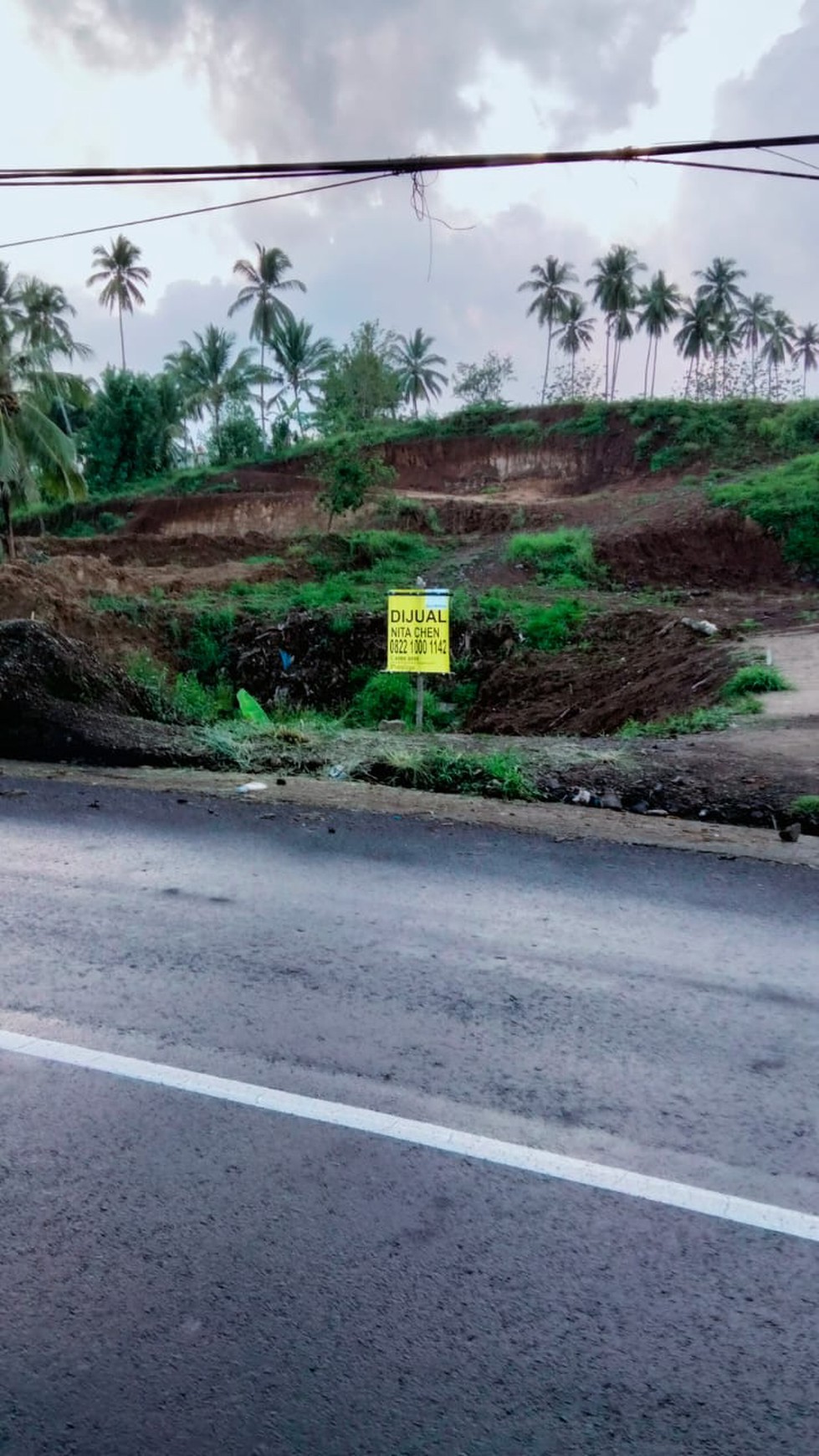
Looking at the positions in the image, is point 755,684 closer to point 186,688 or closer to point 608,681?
point 608,681

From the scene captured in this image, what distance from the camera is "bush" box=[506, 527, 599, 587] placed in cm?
2747

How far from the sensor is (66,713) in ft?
34.3

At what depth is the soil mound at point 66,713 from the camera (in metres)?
10.0

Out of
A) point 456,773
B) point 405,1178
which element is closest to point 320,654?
point 456,773

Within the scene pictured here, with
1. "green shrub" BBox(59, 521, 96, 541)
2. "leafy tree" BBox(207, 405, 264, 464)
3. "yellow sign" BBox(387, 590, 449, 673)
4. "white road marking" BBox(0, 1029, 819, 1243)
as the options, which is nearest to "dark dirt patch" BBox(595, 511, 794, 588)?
"yellow sign" BBox(387, 590, 449, 673)

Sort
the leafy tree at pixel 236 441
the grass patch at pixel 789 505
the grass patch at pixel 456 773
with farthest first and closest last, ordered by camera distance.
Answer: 1. the leafy tree at pixel 236 441
2. the grass patch at pixel 789 505
3. the grass patch at pixel 456 773

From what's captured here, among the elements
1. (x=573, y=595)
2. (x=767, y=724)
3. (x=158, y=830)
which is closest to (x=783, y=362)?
(x=573, y=595)

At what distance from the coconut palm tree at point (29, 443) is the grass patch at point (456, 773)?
20358 mm

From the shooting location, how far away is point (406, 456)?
1954 inches

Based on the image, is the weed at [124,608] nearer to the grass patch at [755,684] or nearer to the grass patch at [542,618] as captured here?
the grass patch at [542,618]

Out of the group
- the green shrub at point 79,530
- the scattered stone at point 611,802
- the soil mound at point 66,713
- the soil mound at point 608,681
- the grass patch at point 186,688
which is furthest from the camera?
the green shrub at point 79,530

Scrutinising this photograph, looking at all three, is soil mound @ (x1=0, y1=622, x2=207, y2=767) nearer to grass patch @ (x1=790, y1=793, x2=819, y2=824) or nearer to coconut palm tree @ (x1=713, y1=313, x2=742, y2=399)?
grass patch @ (x1=790, y1=793, x2=819, y2=824)

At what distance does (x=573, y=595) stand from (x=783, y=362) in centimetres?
6201

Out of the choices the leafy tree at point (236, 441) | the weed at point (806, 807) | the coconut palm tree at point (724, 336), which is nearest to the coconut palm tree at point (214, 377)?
the leafy tree at point (236, 441)
